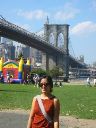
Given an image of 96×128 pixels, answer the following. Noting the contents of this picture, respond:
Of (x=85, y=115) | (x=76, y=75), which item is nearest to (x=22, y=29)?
(x=76, y=75)

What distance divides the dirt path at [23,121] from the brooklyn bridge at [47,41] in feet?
193

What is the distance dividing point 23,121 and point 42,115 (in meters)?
8.53

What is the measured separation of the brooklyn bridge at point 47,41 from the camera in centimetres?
7965

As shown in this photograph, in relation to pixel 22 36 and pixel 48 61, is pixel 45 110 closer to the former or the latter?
pixel 22 36

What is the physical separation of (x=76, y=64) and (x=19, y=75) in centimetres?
7749

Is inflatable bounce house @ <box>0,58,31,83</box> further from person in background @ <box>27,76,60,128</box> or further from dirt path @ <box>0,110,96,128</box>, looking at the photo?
person in background @ <box>27,76,60,128</box>

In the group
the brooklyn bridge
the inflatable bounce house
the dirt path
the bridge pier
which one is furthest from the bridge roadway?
the dirt path

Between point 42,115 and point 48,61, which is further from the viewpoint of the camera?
point 48,61

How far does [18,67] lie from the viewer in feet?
193

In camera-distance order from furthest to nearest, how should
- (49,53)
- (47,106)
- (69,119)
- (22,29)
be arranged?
(49,53), (22,29), (69,119), (47,106)

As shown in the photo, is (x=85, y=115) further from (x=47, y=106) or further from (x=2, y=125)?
(x=47, y=106)

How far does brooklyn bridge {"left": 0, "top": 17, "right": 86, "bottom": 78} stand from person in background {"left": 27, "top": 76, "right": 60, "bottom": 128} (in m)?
69.0

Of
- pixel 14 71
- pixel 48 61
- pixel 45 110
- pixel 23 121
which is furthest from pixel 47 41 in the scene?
pixel 45 110

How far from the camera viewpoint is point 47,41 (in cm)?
11338
